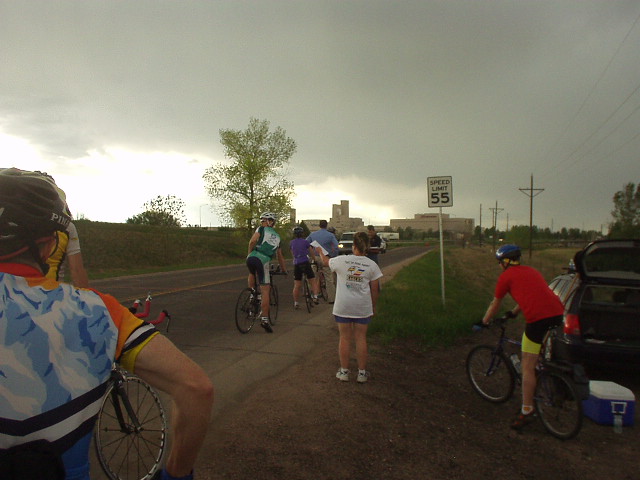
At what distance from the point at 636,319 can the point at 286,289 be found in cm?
1106

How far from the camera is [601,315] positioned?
690 cm

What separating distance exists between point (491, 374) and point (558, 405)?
967 mm

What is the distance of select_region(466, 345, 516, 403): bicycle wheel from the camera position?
5.42 metres

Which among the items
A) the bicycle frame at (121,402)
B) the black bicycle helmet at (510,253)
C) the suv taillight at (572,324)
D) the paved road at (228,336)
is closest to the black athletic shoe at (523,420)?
the black bicycle helmet at (510,253)

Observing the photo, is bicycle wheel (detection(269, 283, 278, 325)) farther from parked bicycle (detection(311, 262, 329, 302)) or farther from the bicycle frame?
the bicycle frame

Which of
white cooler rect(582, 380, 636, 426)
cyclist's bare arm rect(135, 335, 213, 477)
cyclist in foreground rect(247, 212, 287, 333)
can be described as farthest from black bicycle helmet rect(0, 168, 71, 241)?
cyclist in foreground rect(247, 212, 287, 333)

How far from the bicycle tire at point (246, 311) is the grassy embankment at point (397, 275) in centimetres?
226

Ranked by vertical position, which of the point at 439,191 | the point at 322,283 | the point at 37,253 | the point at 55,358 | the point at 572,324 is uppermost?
the point at 439,191

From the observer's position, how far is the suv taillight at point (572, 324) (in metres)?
6.27

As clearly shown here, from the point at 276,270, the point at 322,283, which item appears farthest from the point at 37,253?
the point at 322,283

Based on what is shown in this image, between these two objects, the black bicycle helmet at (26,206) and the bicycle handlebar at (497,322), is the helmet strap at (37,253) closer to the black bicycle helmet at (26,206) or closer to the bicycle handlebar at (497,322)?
the black bicycle helmet at (26,206)

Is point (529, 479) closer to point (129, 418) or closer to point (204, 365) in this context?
point (129, 418)

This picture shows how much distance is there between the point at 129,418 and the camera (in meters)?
3.35

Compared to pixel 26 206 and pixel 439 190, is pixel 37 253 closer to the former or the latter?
pixel 26 206
